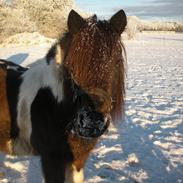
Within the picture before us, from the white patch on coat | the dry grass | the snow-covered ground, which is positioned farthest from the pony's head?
the dry grass

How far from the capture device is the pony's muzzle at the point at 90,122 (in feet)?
8.74

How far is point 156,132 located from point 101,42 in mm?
3690

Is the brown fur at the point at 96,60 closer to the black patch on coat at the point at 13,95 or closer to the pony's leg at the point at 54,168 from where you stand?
the pony's leg at the point at 54,168

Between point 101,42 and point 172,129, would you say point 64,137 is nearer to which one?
point 101,42

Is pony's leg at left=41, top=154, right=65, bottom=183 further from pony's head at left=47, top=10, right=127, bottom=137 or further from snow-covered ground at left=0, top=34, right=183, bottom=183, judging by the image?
snow-covered ground at left=0, top=34, right=183, bottom=183

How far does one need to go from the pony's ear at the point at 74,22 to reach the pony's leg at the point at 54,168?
3.89 feet

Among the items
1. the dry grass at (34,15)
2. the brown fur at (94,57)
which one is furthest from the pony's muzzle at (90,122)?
the dry grass at (34,15)

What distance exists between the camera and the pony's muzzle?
2.66 m

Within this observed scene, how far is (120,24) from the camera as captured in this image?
286 cm

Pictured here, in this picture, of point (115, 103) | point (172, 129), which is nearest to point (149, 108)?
point (172, 129)

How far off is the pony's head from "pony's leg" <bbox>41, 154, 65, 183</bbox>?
23.1 inches

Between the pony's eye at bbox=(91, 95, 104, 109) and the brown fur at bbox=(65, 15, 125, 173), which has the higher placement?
the brown fur at bbox=(65, 15, 125, 173)

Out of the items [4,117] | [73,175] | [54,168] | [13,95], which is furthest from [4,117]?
[73,175]

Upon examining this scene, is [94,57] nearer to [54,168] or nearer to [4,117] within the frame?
[54,168]
